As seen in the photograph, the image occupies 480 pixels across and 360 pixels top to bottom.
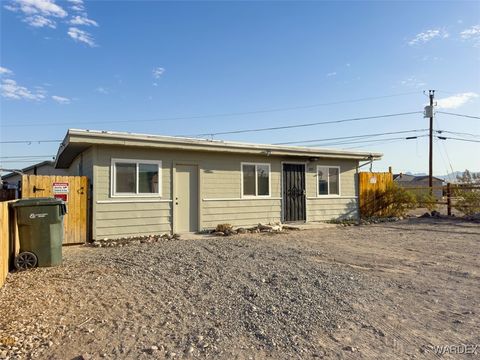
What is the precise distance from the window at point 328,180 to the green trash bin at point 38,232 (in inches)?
412

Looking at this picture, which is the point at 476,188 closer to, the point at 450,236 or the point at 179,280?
the point at 450,236

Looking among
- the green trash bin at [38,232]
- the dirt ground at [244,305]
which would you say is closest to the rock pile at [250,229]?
the dirt ground at [244,305]

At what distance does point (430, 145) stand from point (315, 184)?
20.4 m

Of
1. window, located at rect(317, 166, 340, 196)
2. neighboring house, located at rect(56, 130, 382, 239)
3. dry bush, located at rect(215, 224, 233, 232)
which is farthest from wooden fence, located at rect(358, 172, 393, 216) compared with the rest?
dry bush, located at rect(215, 224, 233, 232)

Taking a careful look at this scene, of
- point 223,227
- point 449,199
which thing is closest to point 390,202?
point 449,199

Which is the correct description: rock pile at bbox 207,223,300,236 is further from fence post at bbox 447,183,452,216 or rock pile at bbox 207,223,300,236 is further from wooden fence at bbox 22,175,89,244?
fence post at bbox 447,183,452,216

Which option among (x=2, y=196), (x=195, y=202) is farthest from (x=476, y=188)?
(x=2, y=196)

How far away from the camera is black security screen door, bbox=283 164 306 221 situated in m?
14.2

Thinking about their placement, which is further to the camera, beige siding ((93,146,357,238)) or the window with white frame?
the window with white frame

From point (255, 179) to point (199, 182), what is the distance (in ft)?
7.60

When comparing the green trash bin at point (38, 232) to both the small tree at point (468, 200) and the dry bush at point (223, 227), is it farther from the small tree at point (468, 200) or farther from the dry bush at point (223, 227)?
the small tree at point (468, 200)

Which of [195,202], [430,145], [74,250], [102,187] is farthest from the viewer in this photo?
[430,145]

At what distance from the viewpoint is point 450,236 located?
11.3m

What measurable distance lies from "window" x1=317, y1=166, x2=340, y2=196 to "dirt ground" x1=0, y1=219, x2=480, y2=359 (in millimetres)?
6748
